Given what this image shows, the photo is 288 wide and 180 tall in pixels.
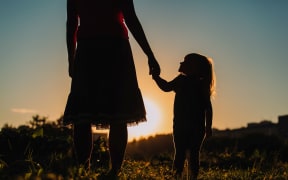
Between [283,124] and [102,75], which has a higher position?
[283,124]

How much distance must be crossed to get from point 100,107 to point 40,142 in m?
5.42

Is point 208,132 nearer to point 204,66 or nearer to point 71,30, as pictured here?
point 204,66

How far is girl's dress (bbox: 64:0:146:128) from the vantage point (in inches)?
197

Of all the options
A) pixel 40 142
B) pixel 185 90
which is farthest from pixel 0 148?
pixel 185 90

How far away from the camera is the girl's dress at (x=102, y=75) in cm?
501

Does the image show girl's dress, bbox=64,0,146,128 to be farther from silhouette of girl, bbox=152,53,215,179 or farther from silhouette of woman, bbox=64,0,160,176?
silhouette of girl, bbox=152,53,215,179

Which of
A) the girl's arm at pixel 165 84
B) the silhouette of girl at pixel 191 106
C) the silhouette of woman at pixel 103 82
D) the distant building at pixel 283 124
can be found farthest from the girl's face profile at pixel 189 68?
the distant building at pixel 283 124

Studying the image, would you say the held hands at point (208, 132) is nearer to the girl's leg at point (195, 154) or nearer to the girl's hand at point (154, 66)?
the girl's leg at point (195, 154)

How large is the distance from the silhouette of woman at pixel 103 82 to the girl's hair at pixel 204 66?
1.69 meters

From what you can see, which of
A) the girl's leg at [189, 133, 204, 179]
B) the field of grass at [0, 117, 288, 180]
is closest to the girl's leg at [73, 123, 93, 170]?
the field of grass at [0, 117, 288, 180]

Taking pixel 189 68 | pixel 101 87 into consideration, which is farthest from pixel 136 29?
pixel 189 68

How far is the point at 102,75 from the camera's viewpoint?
5059 millimetres

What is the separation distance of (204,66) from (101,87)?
6.73 feet

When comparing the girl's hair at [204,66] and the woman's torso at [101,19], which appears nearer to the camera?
the woman's torso at [101,19]
